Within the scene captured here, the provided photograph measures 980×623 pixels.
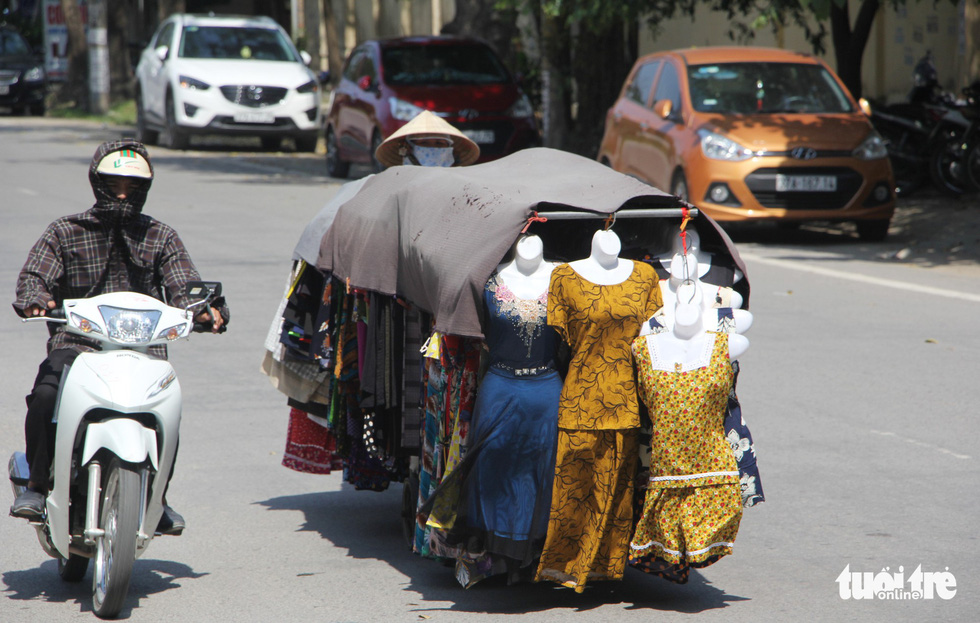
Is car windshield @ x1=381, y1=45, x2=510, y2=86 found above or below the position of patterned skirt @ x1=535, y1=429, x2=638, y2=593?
above

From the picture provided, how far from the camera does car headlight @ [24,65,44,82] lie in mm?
34219

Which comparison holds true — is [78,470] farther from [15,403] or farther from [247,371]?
[247,371]

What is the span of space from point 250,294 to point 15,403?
3110mm

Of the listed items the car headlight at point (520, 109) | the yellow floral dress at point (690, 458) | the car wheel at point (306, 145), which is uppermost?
the yellow floral dress at point (690, 458)

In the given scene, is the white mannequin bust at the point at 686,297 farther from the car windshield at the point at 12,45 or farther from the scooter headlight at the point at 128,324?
the car windshield at the point at 12,45

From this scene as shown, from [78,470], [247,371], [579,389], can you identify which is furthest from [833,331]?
[78,470]

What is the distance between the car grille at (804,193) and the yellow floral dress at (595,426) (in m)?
9.01

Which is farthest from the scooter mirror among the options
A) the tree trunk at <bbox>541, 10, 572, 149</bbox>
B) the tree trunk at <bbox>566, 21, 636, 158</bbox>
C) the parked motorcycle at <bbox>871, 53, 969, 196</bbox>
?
the tree trunk at <bbox>541, 10, 572, 149</bbox>

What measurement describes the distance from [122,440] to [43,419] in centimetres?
41

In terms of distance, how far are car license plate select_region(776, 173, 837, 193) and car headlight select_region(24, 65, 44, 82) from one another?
25.5 metres

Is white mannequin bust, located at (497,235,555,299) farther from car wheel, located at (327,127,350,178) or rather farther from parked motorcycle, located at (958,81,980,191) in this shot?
car wheel, located at (327,127,350,178)

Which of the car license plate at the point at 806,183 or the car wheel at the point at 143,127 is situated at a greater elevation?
the car license plate at the point at 806,183

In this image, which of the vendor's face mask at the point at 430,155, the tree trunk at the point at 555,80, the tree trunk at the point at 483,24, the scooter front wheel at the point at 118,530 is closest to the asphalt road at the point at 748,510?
the scooter front wheel at the point at 118,530

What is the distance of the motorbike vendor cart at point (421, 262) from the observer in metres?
4.51
